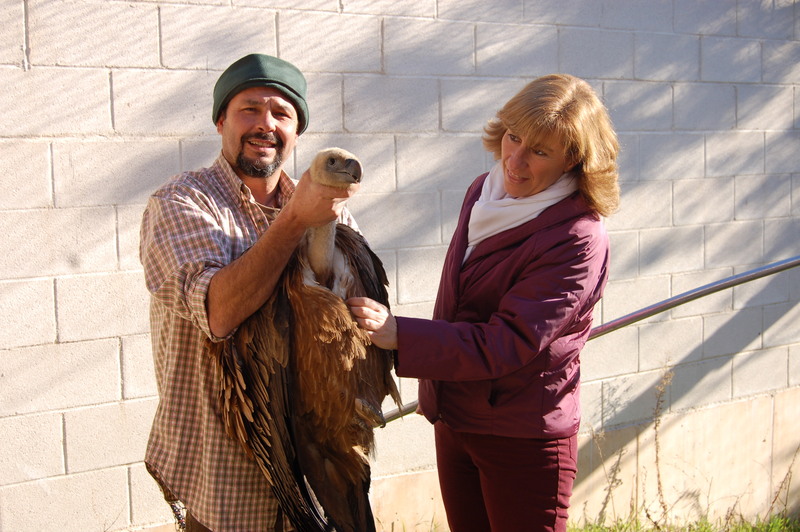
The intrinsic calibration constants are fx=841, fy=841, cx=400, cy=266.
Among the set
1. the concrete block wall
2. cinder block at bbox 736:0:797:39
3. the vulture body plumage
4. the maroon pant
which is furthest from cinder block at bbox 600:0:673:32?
the vulture body plumage

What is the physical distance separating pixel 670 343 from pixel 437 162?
166 cm

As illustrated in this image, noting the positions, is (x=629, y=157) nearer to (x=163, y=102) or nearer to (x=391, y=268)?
(x=391, y=268)

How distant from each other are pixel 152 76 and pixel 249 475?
5.30 ft

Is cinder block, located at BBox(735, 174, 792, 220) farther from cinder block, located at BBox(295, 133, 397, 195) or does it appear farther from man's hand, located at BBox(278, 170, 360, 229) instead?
man's hand, located at BBox(278, 170, 360, 229)

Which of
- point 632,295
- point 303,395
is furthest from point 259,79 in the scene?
point 632,295

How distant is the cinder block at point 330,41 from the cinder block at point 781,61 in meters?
2.34

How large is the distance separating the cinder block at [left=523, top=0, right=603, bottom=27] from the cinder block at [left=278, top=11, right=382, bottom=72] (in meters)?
0.79

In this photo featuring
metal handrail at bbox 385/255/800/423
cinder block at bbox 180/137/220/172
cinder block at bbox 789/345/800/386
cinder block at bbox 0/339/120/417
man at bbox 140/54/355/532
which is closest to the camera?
man at bbox 140/54/355/532

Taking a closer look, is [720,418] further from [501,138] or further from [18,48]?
[18,48]

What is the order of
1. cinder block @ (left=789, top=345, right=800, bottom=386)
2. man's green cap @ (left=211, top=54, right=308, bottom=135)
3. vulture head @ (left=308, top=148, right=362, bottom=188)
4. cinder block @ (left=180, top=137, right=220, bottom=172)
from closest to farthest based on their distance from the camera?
vulture head @ (left=308, top=148, right=362, bottom=188) < man's green cap @ (left=211, top=54, right=308, bottom=135) < cinder block @ (left=180, top=137, right=220, bottom=172) < cinder block @ (left=789, top=345, right=800, bottom=386)

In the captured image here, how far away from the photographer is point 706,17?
169 inches

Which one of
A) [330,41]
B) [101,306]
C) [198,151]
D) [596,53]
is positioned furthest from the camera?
[596,53]

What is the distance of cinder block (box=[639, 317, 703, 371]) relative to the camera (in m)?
4.27

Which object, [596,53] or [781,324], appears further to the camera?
[781,324]
